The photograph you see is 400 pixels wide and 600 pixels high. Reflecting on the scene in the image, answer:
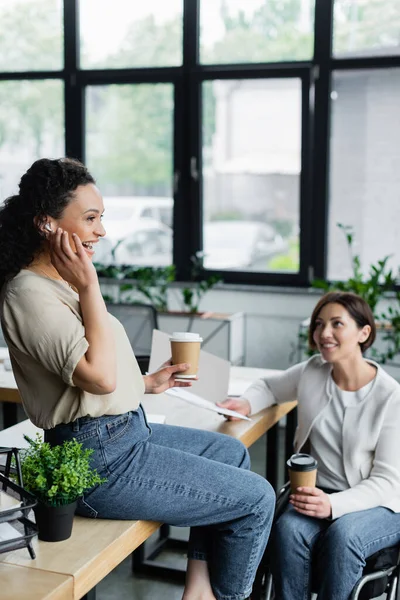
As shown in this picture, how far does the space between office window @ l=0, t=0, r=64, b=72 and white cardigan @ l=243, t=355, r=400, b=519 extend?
13.1 feet

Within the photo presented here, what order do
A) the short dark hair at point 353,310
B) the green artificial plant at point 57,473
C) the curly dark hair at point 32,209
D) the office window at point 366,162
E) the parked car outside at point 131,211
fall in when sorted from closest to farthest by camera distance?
the green artificial plant at point 57,473, the curly dark hair at point 32,209, the short dark hair at point 353,310, the office window at point 366,162, the parked car outside at point 131,211

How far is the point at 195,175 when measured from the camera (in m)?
5.67

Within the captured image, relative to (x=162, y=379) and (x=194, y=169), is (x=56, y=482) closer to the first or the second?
(x=162, y=379)

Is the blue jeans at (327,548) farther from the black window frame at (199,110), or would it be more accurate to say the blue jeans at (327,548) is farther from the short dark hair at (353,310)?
the black window frame at (199,110)

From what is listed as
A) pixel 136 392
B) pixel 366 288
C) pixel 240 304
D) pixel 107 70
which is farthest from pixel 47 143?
pixel 136 392

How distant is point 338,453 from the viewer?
2.47 meters

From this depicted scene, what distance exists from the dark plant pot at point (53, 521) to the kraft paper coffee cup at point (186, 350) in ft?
2.38

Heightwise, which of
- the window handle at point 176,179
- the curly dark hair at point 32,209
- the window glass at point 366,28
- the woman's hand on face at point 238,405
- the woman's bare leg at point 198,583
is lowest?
the woman's bare leg at point 198,583

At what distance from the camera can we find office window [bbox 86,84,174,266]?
226 inches

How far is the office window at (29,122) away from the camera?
19.6 feet

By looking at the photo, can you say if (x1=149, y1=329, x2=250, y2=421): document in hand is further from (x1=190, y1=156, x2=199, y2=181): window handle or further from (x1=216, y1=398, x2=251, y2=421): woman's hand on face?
(x1=190, y1=156, x2=199, y2=181): window handle

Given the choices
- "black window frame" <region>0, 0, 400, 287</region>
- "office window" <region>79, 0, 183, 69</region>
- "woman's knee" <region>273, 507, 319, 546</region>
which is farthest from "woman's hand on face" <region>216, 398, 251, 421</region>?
"office window" <region>79, 0, 183, 69</region>

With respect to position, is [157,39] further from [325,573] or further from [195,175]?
[325,573]

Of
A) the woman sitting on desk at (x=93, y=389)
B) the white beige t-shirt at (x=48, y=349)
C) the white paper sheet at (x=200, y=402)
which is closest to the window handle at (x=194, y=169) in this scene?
the white paper sheet at (x=200, y=402)
